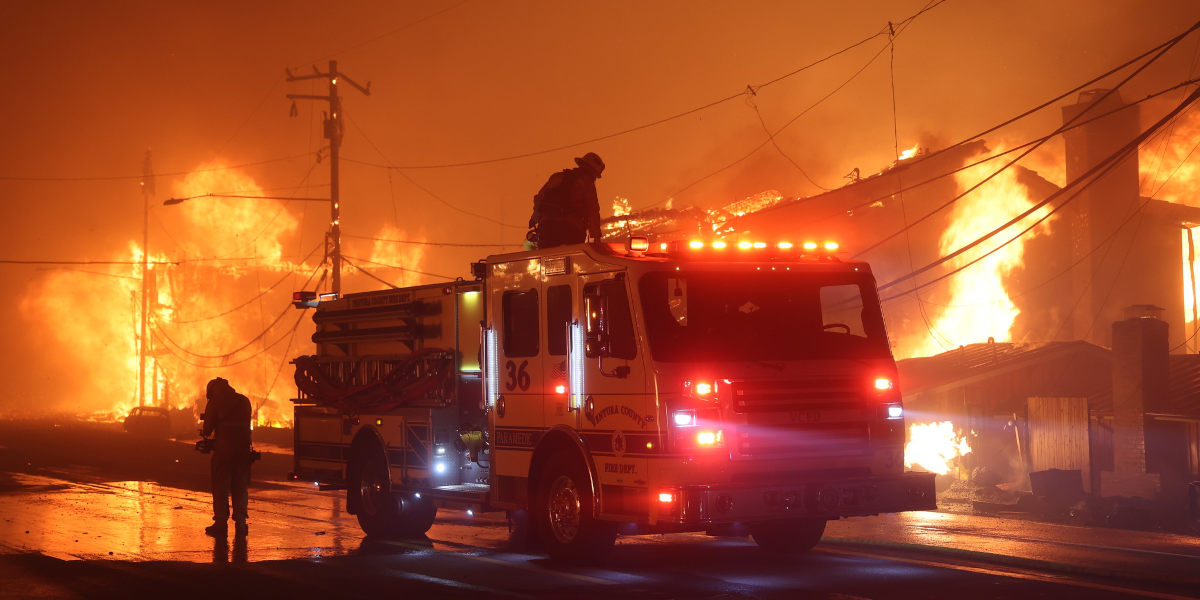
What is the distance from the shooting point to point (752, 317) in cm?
1080

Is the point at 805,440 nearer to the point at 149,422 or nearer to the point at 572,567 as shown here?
the point at 572,567

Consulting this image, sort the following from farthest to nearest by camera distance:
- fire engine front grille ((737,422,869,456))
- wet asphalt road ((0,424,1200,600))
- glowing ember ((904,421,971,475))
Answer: glowing ember ((904,421,971,475))
fire engine front grille ((737,422,869,456))
wet asphalt road ((0,424,1200,600))

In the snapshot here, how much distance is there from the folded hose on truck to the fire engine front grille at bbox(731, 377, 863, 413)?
4.37m

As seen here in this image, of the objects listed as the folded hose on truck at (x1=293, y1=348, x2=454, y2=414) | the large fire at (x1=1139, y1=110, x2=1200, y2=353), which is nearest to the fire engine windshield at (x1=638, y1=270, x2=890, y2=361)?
the folded hose on truck at (x1=293, y1=348, x2=454, y2=414)

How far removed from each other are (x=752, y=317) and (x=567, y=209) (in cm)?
298

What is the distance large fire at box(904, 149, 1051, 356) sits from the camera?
52500mm

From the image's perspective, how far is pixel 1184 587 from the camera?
394 inches

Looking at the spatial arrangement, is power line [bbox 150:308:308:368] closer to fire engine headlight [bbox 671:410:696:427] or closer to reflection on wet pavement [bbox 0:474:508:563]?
reflection on wet pavement [bbox 0:474:508:563]

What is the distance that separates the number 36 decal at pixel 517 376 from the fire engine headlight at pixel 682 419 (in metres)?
2.26

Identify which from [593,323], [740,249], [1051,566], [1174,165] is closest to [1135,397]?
[1051,566]

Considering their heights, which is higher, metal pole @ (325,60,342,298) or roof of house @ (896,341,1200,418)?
metal pole @ (325,60,342,298)

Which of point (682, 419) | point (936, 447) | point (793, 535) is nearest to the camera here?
point (682, 419)

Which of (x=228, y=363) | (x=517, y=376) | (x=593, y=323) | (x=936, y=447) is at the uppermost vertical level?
(x=228, y=363)

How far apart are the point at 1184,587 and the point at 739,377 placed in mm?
3860
